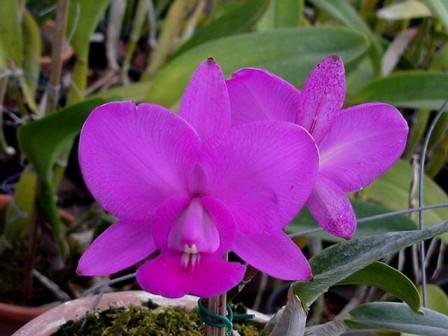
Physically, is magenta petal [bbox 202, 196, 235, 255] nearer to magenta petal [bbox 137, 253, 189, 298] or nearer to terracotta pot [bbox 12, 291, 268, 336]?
magenta petal [bbox 137, 253, 189, 298]

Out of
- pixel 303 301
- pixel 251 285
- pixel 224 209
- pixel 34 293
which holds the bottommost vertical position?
pixel 251 285

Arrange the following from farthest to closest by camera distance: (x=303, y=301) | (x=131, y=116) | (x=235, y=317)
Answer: (x=235, y=317)
(x=303, y=301)
(x=131, y=116)

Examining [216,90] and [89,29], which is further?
[89,29]

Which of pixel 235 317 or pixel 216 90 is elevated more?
pixel 216 90

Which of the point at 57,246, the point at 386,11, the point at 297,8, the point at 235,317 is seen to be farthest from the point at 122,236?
the point at 386,11

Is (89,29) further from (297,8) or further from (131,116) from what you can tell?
(131,116)

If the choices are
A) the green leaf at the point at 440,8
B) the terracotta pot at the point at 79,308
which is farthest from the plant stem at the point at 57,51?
the green leaf at the point at 440,8

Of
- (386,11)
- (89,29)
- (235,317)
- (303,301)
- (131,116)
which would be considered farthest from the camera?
(386,11)
